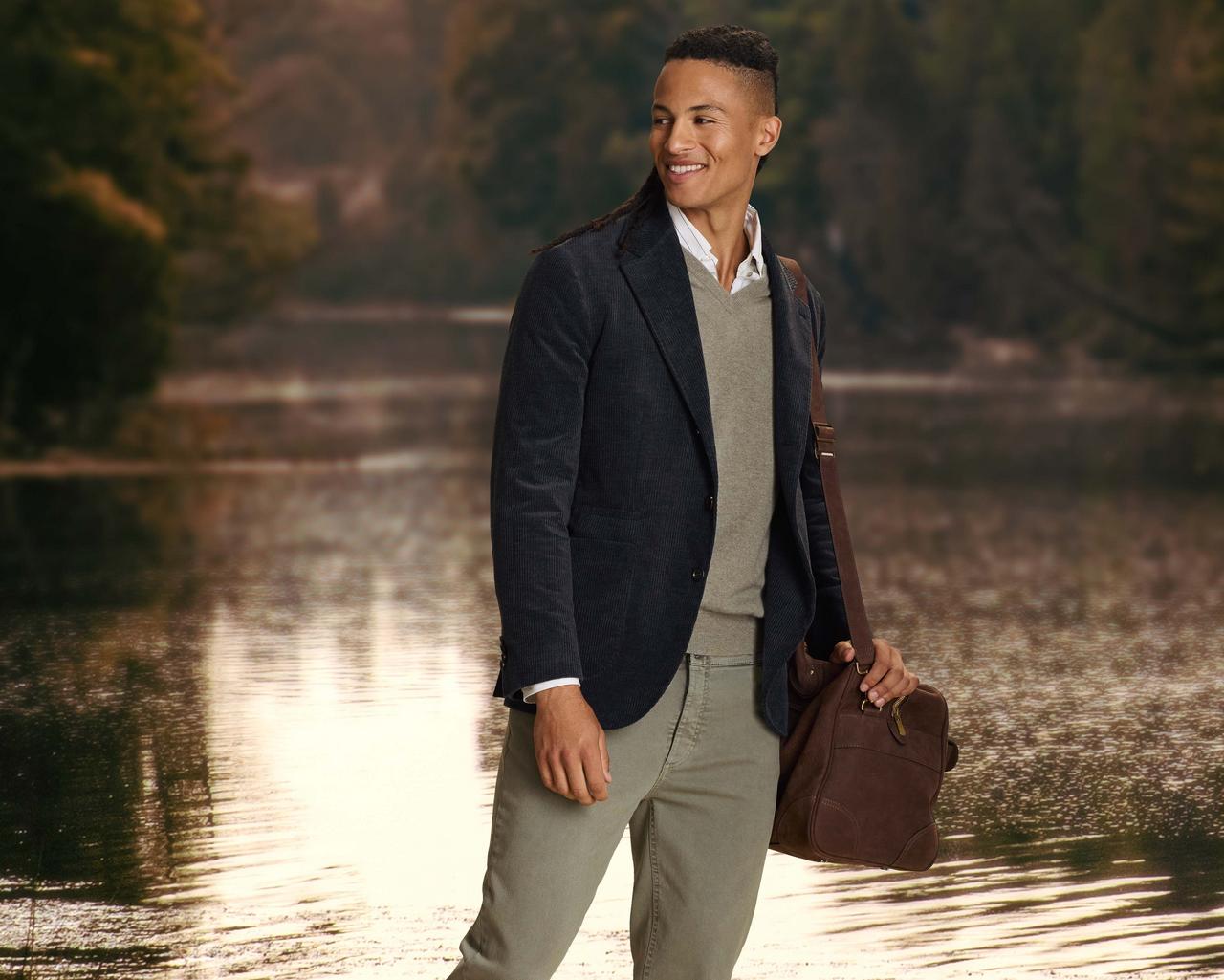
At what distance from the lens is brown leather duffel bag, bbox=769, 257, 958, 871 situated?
3443 mm

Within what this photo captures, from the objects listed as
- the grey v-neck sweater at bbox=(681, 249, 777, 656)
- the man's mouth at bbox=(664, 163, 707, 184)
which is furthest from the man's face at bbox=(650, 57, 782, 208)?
the grey v-neck sweater at bbox=(681, 249, 777, 656)

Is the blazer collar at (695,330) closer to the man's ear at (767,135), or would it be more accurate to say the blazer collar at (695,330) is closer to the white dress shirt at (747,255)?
the white dress shirt at (747,255)

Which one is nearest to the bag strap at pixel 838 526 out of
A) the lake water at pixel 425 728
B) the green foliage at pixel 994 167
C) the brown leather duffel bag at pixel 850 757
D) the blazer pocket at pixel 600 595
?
the brown leather duffel bag at pixel 850 757

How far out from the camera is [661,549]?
127 inches

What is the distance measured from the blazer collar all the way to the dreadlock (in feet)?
0.06

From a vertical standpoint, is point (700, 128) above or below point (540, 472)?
above

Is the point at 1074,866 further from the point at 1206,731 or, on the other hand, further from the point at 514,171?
the point at 514,171

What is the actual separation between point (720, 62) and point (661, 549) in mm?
736

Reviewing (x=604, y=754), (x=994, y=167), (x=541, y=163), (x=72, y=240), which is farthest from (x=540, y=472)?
(x=541, y=163)

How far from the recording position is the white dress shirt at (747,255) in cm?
339

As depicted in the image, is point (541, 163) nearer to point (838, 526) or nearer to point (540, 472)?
point (838, 526)

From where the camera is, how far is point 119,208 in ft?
68.2

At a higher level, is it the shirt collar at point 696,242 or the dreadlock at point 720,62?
the dreadlock at point 720,62

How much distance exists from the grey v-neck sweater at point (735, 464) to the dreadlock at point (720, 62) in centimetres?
11
